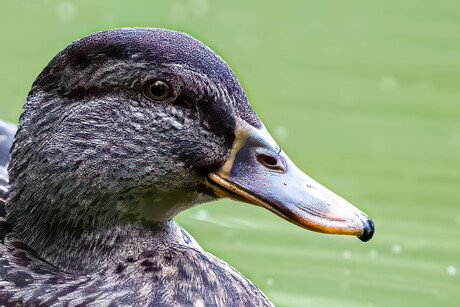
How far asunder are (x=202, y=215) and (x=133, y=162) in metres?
2.55

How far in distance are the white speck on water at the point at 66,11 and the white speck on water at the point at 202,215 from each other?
364cm

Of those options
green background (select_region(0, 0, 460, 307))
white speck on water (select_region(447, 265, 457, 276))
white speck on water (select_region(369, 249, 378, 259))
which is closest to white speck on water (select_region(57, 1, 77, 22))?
green background (select_region(0, 0, 460, 307))

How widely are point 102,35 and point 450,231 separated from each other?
328 cm

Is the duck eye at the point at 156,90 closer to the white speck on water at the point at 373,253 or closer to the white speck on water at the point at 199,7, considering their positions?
the white speck on water at the point at 373,253

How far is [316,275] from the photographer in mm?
5688

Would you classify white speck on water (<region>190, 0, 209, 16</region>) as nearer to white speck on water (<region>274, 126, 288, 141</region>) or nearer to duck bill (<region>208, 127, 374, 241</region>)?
white speck on water (<region>274, 126, 288, 141</region>)

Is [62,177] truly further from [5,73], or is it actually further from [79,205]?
[5,73]

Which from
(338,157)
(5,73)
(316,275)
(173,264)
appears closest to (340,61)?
(338,157)

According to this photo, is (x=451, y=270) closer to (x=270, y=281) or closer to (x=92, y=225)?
(x=270, y=281)

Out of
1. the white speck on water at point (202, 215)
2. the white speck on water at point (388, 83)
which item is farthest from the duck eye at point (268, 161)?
the white speck on water at point (388, 83)

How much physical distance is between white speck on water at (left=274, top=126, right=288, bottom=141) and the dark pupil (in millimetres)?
3693

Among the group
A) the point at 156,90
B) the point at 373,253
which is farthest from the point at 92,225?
the point at 373,253

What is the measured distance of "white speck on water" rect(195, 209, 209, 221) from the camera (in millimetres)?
6293

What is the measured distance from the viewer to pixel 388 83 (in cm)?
877
